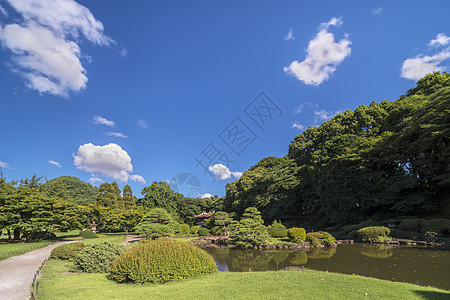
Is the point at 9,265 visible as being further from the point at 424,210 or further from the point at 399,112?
the point at 399,112

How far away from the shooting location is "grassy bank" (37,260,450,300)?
4.50 meters

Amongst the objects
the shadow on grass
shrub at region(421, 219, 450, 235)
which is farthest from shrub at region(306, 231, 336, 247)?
the shadow on grass

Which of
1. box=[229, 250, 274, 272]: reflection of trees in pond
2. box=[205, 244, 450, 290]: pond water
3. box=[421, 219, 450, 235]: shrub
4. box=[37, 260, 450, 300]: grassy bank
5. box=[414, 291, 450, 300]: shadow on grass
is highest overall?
box=[421, 219, 450, 235]: shrub

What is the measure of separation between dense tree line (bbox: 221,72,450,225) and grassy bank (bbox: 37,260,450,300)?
46.0 ft

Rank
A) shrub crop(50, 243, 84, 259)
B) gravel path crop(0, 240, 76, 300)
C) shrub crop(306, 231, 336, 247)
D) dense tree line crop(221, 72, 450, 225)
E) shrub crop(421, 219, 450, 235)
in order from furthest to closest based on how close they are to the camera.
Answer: dense tree line crop(221, 72, 450, 225), shrub crop(306, 231, 336, 247), shrub crop(421, 219, 450, 235), shrub crop(50, 243, 84, 259), gravel path crop(0, 240, 76, 300)

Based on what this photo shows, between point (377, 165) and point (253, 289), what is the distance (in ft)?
69.4

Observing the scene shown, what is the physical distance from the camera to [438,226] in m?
13.1

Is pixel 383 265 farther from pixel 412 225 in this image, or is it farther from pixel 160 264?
pixel 412 225

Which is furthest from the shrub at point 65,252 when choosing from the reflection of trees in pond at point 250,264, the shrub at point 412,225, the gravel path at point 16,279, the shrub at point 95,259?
the shrub at point 412,225

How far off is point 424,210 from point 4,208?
32.1 meters

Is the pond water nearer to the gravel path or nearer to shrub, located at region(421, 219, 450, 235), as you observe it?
shrub, located at region(421, 219, 450, 235)

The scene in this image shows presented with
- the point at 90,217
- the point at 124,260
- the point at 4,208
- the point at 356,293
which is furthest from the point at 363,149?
the point at 90,217

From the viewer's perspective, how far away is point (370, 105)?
25.0m

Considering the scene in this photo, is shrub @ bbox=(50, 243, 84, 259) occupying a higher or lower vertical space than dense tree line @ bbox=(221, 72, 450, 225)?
lower
